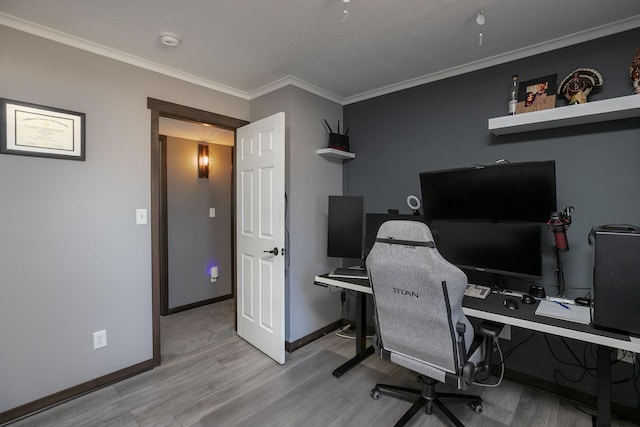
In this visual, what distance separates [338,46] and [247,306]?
2.44 m

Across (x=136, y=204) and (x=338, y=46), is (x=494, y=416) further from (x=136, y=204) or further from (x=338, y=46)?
(x=136, y=204)

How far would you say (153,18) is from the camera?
180 centimetres

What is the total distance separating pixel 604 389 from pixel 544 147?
5.09ft

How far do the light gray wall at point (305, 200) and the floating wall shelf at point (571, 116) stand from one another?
1576 mm

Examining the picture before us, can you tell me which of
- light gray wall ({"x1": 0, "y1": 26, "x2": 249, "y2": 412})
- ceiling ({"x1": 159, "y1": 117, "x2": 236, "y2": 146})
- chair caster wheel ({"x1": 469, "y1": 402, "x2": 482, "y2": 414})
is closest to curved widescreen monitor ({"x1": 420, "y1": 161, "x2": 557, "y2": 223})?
chair caster wheel ({"x1": 469, "y1": 402, "x2": 482, "y2": 414})

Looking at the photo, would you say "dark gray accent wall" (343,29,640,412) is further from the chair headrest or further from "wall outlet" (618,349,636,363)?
the chair headrest

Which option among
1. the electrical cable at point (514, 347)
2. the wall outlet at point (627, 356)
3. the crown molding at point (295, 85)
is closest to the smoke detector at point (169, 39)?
the crown molding at point (295, 85)

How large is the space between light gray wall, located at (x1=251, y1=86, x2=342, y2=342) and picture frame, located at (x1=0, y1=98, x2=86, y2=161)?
59.3 inches

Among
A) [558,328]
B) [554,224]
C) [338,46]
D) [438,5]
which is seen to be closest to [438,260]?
[558,328]

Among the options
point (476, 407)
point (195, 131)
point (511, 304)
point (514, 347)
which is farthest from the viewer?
point (195, 131)

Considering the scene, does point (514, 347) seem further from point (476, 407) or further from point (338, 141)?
point (338, 141)

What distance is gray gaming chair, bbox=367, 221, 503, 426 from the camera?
58.9 inches

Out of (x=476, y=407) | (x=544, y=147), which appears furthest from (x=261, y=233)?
(x=544, y=147)

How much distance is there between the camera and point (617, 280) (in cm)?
145
